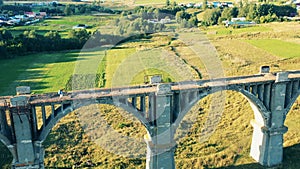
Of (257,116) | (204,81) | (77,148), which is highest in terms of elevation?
(204,81)

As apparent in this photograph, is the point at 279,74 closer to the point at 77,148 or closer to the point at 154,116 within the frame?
the point at 154,116

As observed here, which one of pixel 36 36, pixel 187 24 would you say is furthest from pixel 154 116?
pixel 187 24

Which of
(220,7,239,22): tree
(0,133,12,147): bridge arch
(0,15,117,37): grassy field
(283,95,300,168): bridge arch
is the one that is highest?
(220,7,239,22): tree

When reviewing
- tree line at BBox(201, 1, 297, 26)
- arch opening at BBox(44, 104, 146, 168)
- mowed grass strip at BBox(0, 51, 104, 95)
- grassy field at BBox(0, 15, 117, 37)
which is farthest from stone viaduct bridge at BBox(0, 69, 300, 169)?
tree line at BBox(201, 1, 297, 26)

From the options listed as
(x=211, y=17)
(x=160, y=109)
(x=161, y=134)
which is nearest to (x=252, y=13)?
(x=211, y=17)

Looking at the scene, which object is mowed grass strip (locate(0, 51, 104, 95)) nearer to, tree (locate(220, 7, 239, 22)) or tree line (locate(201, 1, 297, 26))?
tree line (locate(201, 1, 297, 26))

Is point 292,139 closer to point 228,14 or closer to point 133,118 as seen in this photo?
point 133,118

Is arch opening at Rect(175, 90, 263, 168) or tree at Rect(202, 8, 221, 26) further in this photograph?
tree at Rect(202, 8, 221, 26)
